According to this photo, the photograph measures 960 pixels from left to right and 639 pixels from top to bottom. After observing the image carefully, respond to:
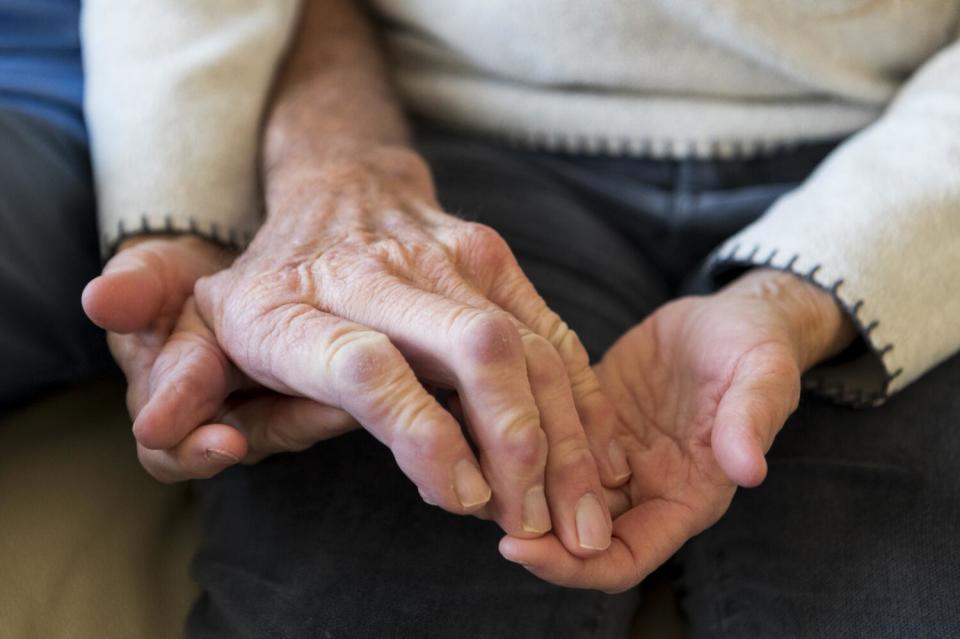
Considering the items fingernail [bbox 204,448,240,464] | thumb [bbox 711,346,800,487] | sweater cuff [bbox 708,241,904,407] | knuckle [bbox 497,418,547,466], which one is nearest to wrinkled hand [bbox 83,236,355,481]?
fingernail [bbox 204,448,240,464]

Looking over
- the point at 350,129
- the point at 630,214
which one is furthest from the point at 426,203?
the point at 630,214

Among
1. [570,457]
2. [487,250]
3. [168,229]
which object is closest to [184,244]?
[168,229]

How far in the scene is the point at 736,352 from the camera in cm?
57

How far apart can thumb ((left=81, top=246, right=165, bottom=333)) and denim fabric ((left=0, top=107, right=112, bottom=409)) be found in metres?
0.07

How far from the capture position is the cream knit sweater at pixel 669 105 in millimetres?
646

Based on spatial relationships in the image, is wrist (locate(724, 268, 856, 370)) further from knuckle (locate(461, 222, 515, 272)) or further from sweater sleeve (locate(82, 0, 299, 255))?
sweater sleeve (locate(82, 0, 299, 255))

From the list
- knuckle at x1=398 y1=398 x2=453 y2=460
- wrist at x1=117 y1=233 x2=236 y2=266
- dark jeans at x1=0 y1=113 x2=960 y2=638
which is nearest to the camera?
knuckle at x1=398 y1=398 x2=453 y2=460

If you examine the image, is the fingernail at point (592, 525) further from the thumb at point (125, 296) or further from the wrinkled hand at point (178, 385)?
the thumb at point (125, 296)

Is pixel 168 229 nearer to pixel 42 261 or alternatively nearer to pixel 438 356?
pixel 42 261

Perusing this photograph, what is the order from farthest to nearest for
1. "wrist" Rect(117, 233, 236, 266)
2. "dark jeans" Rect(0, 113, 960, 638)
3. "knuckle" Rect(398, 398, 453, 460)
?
"wrist" Rect(117, 233, 236, 266) < "dark jeans" Rect(0, 113, 960, 638) < "knuckle" Rect(398, 398, 453, 460)

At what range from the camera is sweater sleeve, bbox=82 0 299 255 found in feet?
2.22

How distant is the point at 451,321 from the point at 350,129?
0.33 meters

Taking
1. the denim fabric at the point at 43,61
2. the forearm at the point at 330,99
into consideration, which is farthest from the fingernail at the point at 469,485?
the denim fabric at the point at 43,61

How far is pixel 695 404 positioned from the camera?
0.58 meters
